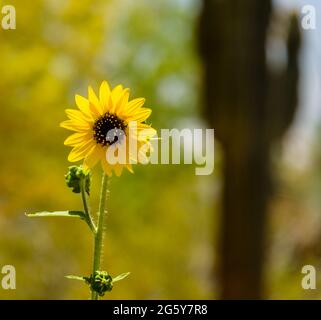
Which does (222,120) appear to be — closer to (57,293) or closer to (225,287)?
(225,287)

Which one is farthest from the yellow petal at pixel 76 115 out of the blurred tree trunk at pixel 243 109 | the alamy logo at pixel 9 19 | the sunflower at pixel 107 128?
the blurred tree trunk at pixel 243 109

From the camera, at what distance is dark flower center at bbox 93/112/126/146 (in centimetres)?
32

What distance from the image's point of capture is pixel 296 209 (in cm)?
775

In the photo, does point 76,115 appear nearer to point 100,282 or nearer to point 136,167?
point 100,282

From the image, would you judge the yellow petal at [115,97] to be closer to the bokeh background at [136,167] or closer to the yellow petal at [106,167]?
the yellow petal at [106,167]

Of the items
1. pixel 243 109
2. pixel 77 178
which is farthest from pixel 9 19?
pixel 243 109

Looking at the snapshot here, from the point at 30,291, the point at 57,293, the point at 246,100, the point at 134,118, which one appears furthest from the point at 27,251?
the point at 134,118

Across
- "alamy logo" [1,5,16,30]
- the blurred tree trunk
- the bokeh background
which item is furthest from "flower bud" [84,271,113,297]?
the blurred tree trunk

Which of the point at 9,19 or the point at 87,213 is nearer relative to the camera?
the point at 87,213

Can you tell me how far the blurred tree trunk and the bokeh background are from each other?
29 mm

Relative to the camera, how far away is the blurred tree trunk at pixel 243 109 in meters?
4.06

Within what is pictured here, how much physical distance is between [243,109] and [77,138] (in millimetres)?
3801

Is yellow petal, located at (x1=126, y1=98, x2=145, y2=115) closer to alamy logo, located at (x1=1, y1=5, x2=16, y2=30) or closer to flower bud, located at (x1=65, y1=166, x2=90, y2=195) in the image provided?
flower bud, located at (x1=65, y1=166, x2=90, y2=195)

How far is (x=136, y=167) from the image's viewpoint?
14.3ft
